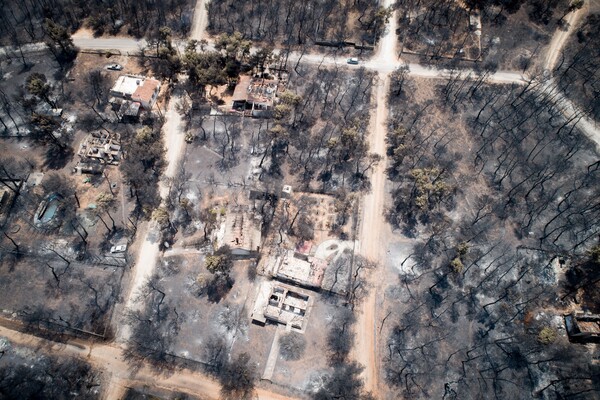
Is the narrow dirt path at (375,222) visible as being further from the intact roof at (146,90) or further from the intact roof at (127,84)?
the intact roof at (127,84)

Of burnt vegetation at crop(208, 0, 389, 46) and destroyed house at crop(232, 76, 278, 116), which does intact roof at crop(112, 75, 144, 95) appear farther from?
burnt vegetation at crop(208, 0, 389, 46)

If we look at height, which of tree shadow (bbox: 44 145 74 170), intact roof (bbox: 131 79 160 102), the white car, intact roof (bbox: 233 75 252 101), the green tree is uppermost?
intact roof (bbox: 233 75 252 101)

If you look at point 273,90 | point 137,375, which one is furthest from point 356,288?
point 273,90

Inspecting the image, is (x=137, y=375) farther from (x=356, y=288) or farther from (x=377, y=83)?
→ (x=377, y=83)

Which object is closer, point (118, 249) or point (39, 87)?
point (118, 249)

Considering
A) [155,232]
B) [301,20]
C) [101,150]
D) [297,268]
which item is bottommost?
[297,268]

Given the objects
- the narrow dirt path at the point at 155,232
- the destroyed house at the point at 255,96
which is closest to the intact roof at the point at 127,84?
the narrow dirt path at the point at 155,232

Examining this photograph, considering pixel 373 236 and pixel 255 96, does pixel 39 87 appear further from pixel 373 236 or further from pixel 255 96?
pixel 373 236

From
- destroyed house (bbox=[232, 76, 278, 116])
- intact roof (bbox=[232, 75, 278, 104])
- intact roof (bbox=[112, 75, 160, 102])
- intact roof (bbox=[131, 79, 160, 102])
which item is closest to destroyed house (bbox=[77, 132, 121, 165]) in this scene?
intact roof (bbox=[131, 79, 160, 102])

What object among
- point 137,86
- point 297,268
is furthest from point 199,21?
point 297,268
